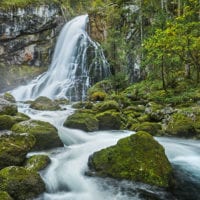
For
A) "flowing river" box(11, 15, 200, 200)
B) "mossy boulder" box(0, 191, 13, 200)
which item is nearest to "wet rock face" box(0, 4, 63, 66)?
"flowing river" box(11, 15, 200, 200)

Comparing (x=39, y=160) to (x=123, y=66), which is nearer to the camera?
(x=39, y=160)

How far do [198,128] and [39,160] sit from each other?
236 inches

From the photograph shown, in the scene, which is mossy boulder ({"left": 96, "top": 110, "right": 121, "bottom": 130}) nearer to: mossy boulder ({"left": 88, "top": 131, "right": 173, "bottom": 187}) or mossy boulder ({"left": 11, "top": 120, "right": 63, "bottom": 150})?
mossy boulder ({"left": 11, "top": 120, "right": 63, "bottom": 150})

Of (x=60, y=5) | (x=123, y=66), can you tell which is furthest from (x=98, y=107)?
(x=60, y=5)

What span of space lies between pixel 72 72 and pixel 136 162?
16634 millimetres

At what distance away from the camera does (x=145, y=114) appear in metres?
12.5

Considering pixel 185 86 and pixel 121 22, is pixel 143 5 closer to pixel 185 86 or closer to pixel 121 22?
pixel 121 22

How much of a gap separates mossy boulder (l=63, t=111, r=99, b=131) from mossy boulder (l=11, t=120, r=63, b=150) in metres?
2.15

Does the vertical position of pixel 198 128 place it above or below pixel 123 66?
below

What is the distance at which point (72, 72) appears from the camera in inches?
886

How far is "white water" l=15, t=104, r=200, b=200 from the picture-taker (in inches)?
233

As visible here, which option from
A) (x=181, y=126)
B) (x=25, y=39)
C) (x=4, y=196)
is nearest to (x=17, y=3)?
(x=25, y=39)

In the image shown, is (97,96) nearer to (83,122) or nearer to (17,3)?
(83,122)

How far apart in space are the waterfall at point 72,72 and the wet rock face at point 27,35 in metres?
1.51
